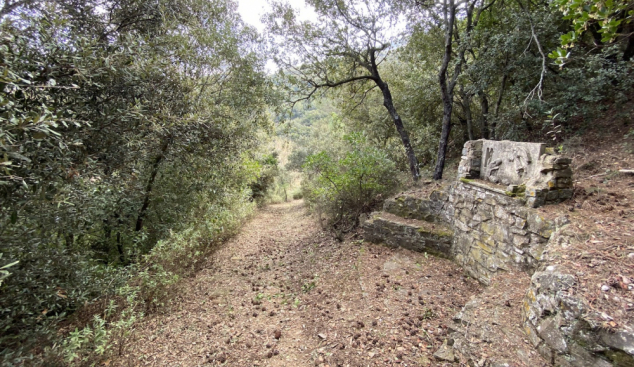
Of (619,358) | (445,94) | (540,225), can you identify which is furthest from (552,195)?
(445,94)

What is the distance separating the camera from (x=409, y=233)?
5.27m

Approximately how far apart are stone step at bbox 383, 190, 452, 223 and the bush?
741 millimetres

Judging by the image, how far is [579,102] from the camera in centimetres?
539

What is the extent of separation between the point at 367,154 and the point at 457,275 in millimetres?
3211

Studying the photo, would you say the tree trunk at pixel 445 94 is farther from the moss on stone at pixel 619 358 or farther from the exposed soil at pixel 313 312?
the moss on stone at pixel 619 358

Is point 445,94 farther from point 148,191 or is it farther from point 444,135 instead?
point 148,191

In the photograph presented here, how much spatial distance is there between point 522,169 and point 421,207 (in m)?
2.09

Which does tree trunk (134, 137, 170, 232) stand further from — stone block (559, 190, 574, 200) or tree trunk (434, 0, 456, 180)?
tree trunk (434, 0, 456, 180)

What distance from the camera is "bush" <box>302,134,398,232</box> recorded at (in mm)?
6285

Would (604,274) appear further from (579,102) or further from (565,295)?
(579,102)

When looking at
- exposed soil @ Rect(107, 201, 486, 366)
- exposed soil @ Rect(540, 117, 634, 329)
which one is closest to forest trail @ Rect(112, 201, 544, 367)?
exposed soil @ Rect(107, 201, 486, 366)

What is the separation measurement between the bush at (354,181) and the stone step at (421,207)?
0.74 metres

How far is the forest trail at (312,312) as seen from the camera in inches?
118

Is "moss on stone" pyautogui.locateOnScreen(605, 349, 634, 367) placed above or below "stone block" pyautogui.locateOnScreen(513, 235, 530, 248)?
below
